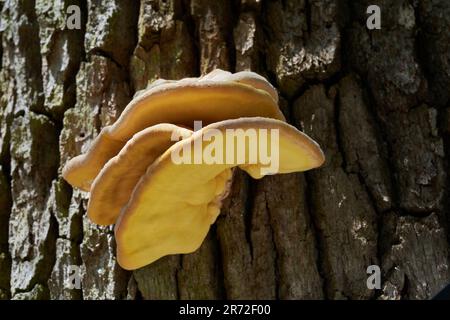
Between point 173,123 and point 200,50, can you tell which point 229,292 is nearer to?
point 173,123

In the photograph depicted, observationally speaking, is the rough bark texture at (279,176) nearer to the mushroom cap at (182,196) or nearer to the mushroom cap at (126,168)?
the mushroom cap at (182,196)

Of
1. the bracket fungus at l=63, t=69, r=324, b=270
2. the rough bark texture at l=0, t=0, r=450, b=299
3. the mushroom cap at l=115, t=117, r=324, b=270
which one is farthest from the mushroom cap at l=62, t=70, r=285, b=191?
the rough bark texture at l=0, t=0, r=450, b=299

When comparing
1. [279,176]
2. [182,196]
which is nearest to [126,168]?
[182,196]

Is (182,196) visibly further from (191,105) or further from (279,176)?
(279,176)

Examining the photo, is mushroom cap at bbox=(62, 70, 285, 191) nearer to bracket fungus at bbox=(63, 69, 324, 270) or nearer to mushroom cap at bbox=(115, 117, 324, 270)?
bracket fungus at bbox=(63, 69, 324, 270)
